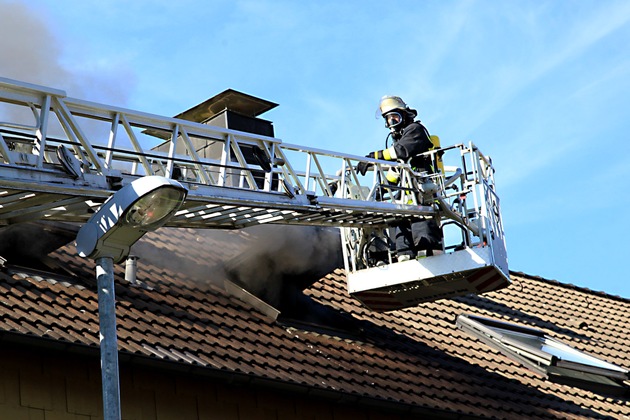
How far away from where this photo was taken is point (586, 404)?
13469mm

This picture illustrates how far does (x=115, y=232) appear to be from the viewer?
638cm

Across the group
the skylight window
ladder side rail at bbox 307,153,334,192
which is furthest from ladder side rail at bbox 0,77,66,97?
the skylight window

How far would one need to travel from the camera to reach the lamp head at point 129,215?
244 inches

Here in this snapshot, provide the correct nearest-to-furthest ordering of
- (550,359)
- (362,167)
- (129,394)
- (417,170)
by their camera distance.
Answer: (129,394)
(362,167)
(417,170)
(550,359)

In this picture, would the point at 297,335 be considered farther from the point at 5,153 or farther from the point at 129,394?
the point at 5,153

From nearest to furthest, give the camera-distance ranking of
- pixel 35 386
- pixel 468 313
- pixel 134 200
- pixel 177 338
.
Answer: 1. pixel 134 200
2. pixel 35 386
3. pixel 177 338
4. pixel 468 313

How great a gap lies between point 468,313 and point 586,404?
79.2 inches

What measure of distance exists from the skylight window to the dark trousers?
209 cm

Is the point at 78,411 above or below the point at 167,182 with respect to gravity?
below

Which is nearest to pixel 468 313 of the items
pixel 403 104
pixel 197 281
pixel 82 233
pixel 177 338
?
pixel 403 104

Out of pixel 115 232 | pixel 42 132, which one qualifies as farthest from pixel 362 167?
pixel 115 232

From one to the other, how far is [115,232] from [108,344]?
23.5 inches

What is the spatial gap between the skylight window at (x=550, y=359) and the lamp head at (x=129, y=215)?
820cm

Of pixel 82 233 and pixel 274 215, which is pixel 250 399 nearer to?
pixel 274 215
